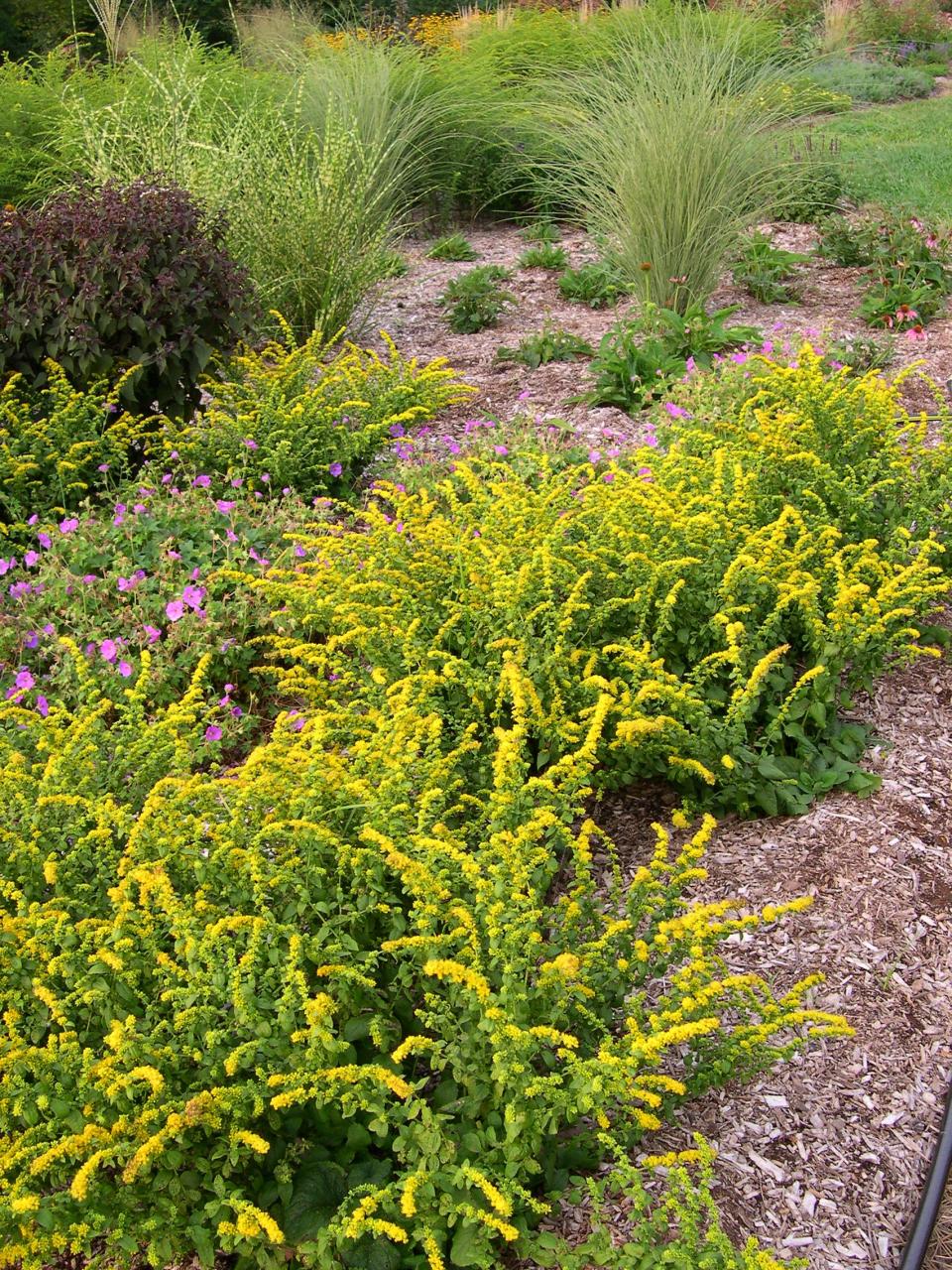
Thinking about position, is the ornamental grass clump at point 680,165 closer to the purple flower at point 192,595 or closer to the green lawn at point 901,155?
the green lawn at point 901,155

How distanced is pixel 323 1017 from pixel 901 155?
35.2 ft

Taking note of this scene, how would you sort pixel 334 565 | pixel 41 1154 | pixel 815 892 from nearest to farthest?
pixel 41 1154, pixel 815 892, pixel 334 565

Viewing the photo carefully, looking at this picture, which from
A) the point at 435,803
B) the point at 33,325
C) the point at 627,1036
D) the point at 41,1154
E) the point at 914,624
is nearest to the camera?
the point at 41,1154

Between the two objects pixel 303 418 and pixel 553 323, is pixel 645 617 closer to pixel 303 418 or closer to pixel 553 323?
pixel 303 418

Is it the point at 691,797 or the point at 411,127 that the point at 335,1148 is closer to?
the point at 691,797

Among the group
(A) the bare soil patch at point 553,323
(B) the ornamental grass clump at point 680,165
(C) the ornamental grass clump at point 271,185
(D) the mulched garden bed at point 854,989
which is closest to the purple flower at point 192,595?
(D) the mulched garden bed at point 854,989

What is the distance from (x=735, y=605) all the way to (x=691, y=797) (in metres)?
0.49

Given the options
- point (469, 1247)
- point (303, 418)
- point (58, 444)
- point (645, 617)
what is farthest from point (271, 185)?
point (469, 1247)

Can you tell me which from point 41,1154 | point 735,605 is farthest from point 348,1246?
point 735,605

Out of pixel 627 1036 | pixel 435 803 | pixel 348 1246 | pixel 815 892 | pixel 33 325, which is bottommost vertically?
pixel 815 892

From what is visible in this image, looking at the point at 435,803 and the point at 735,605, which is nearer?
the point at 435,803

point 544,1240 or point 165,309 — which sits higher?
point 165,309

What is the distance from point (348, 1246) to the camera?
5.42 ft

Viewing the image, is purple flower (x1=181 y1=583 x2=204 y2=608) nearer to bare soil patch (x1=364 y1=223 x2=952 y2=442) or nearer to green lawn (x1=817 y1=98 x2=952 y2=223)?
bare soil patch (x1=364 y1=223 x2=952 y2=442)
